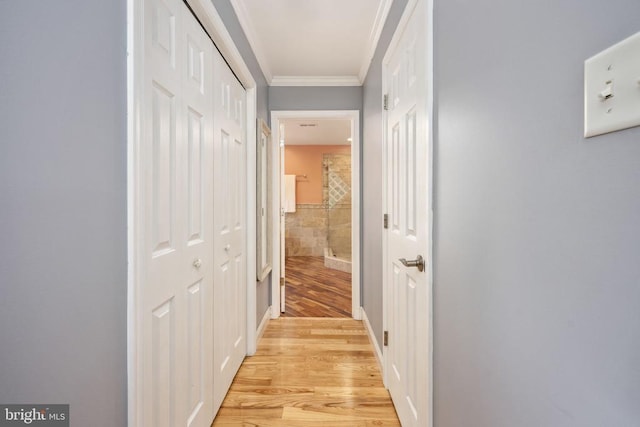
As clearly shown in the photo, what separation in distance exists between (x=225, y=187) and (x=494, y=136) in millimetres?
1521

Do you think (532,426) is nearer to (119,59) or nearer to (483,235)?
(483,235)

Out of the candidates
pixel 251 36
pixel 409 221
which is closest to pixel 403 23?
pixel 409 221

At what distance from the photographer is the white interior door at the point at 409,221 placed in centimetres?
133

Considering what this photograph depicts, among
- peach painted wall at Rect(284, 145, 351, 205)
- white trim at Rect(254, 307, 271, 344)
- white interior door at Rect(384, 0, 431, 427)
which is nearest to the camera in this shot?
white interior door at Rect(384, 0, 431, 427)

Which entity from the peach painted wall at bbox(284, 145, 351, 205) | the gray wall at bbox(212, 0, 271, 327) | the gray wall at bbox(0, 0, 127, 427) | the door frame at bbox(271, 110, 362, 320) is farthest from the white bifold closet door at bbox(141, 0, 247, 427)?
the peach painted wall at bbox(284, 145, 351, 205)

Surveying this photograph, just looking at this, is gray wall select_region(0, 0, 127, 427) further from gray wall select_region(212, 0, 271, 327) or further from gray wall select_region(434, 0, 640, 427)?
gray wall select_region(212, 0, 271, 327)

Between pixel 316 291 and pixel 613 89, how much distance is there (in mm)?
4171

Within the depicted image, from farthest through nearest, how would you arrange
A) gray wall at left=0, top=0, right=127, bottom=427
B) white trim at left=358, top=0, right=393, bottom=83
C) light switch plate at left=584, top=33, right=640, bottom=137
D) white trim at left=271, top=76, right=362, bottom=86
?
white trim at left=271, top=76, right=362, bottom=86 < white trim at left=358, top=0, right=393, bottom=83 < gray wall at left=0, top=0, right=127, bottom=427 < light switch plate at left=584, top=33, right=640, bottom=137

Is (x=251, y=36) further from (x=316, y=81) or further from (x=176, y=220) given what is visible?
(x=176, y=220)

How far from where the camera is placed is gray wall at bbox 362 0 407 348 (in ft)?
7.85

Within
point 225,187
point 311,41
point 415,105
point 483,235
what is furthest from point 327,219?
point 483,235

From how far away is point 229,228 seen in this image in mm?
2059

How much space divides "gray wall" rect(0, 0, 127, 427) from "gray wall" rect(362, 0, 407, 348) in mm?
1678

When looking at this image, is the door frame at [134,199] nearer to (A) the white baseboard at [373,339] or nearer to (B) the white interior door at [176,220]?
(B) the white interior door at [176,220]
